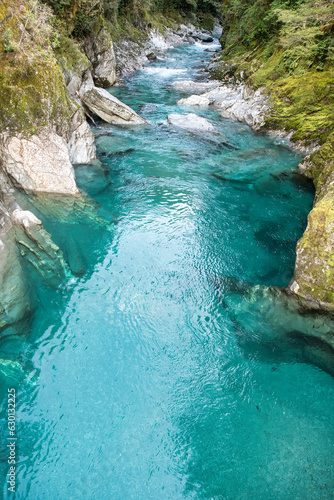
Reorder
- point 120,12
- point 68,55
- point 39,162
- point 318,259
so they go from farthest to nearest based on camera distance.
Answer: point 120,12, point 68,55, point 39,162, point 318,259

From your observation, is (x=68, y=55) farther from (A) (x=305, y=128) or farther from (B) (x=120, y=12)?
(B) (x=120, y=12)

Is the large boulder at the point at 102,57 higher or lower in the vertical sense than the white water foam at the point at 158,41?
lower

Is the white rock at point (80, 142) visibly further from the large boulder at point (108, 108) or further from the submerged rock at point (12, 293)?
the submerged rock at point (12, 293)

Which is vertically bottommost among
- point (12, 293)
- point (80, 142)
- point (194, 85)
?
point (12, 293)

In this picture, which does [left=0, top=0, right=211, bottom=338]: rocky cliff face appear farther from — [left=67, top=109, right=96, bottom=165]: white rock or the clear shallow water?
the clear shallow water

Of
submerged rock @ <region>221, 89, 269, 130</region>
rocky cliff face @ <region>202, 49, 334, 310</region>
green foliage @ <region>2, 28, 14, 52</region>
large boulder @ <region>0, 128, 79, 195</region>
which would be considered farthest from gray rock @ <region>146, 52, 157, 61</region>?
large boulder @ <region>0, 128, 79, 195</region>

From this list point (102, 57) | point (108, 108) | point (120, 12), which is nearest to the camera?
point (108, 108)

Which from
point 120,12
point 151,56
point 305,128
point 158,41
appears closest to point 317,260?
point 305,128

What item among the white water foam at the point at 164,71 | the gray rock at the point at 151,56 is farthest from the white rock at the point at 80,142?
the gray rock at the point at 151,56
